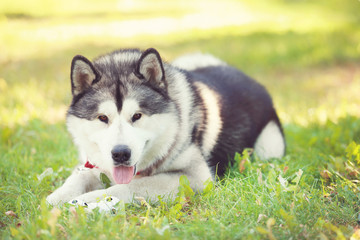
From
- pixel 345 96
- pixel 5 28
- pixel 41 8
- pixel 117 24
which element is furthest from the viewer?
pixel 41 8

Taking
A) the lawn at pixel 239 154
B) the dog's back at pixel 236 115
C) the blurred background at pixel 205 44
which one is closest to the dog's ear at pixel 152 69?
the dog's back at pixel 236 115

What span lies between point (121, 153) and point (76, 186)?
78cm

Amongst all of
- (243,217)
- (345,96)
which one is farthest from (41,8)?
(243,217)

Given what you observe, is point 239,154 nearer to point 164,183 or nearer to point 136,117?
point 164,183

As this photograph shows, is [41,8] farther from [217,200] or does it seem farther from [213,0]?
[217,200]

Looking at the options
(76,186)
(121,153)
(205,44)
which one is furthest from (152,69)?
(205,44)

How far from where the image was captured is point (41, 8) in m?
16.3

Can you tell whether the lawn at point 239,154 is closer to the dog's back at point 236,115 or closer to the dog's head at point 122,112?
the dog's back at point 236,115

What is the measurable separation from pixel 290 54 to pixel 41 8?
467 inches

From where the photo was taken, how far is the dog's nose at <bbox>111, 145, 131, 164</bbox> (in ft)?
8.68

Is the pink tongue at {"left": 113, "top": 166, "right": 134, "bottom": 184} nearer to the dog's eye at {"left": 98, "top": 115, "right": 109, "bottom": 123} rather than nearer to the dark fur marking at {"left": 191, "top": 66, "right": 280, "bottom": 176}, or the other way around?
the dog's eye at {"left": 98, "top": 115, "right": 109, "bottom": 123}

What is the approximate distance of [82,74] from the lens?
297 cm

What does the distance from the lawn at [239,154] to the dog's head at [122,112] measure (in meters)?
0.40

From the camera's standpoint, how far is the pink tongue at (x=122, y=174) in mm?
2900
